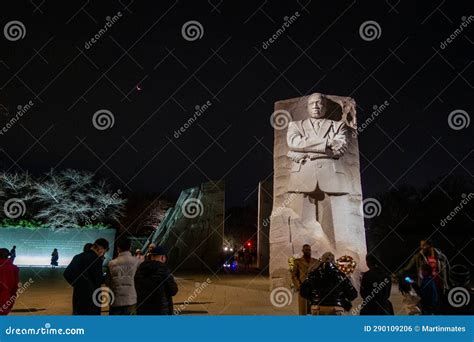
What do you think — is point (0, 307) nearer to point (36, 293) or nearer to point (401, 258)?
point (36, 293)

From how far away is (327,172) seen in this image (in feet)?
36.9

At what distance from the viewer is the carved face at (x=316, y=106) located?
11.4 metres

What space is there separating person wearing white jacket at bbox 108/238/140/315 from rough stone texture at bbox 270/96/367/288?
6.34m

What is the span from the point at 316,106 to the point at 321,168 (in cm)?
170

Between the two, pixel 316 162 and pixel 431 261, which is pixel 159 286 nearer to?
pixel 431 261

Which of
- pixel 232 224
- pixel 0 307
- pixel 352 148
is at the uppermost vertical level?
pixel 232 224

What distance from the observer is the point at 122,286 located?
5461 millimetres

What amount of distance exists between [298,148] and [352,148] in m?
1.69

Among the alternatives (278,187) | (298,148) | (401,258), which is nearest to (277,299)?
A: (278,187)

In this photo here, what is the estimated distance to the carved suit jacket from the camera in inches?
442

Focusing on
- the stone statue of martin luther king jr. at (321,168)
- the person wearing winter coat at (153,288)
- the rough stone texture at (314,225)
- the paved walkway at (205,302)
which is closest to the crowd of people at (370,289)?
the person wearing winter coat at (153,288)

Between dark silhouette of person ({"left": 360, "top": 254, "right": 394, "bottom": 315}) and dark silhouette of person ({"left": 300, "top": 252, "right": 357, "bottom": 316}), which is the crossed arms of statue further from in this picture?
dark silhouette of person ({"left": 360, "top": 254, "right": 394, "bottom": 315})

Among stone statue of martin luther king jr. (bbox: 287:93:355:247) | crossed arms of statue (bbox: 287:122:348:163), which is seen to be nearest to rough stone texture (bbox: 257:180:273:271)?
stone statue of martin luther king jr. (bbox: 287:93:355:247)

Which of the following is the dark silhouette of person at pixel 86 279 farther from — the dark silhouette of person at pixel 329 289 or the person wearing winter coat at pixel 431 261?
the person wearing winter coat at pixel 431 261
